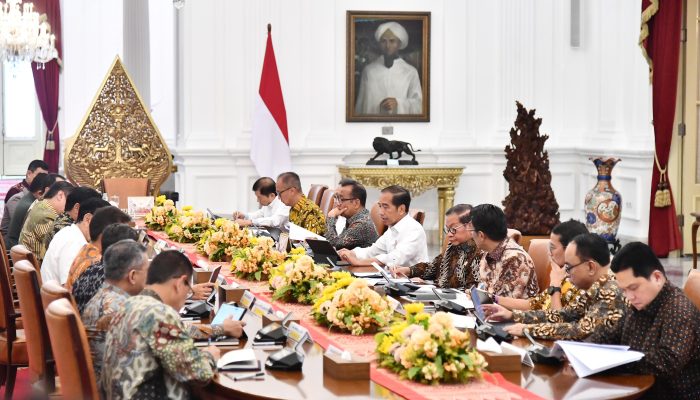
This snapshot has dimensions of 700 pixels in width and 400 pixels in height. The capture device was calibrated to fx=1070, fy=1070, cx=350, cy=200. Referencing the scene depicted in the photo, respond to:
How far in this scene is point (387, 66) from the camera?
12.7m

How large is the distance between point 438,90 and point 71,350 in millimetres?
9739

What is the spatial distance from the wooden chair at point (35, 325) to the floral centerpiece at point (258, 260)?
1307 mm

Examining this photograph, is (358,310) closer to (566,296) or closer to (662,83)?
(566,296)

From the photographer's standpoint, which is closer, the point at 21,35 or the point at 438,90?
the point at 438,90

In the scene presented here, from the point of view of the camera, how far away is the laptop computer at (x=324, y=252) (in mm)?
6219

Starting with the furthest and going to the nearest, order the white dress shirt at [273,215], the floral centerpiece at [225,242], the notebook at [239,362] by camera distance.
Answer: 1. the white dress shirt at [273,215]
2. the floral centerpiece at [225,242]
3. the notebook at [239,362]

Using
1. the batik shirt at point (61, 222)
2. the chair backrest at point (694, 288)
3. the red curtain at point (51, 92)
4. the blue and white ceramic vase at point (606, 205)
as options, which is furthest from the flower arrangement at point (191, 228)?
the red curtain at point (51, 92)

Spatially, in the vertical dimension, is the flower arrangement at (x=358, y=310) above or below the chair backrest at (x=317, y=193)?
below

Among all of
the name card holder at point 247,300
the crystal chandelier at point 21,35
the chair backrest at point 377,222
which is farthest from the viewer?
the crystal chandelier at point 21,35

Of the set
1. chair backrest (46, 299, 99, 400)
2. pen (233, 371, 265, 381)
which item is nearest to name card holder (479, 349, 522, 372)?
pen (233, 371, 265, 381)

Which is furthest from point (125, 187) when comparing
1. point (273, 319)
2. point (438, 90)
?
point (273, 319)

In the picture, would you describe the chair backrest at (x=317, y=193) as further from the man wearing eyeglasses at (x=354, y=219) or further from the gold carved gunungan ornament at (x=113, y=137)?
the man wearing eyeglasses at (x=354, y=219)

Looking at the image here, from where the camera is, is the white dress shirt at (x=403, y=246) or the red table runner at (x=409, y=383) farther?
the white dress shirt at (x=403, y=246)

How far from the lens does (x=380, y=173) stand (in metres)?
11.9
